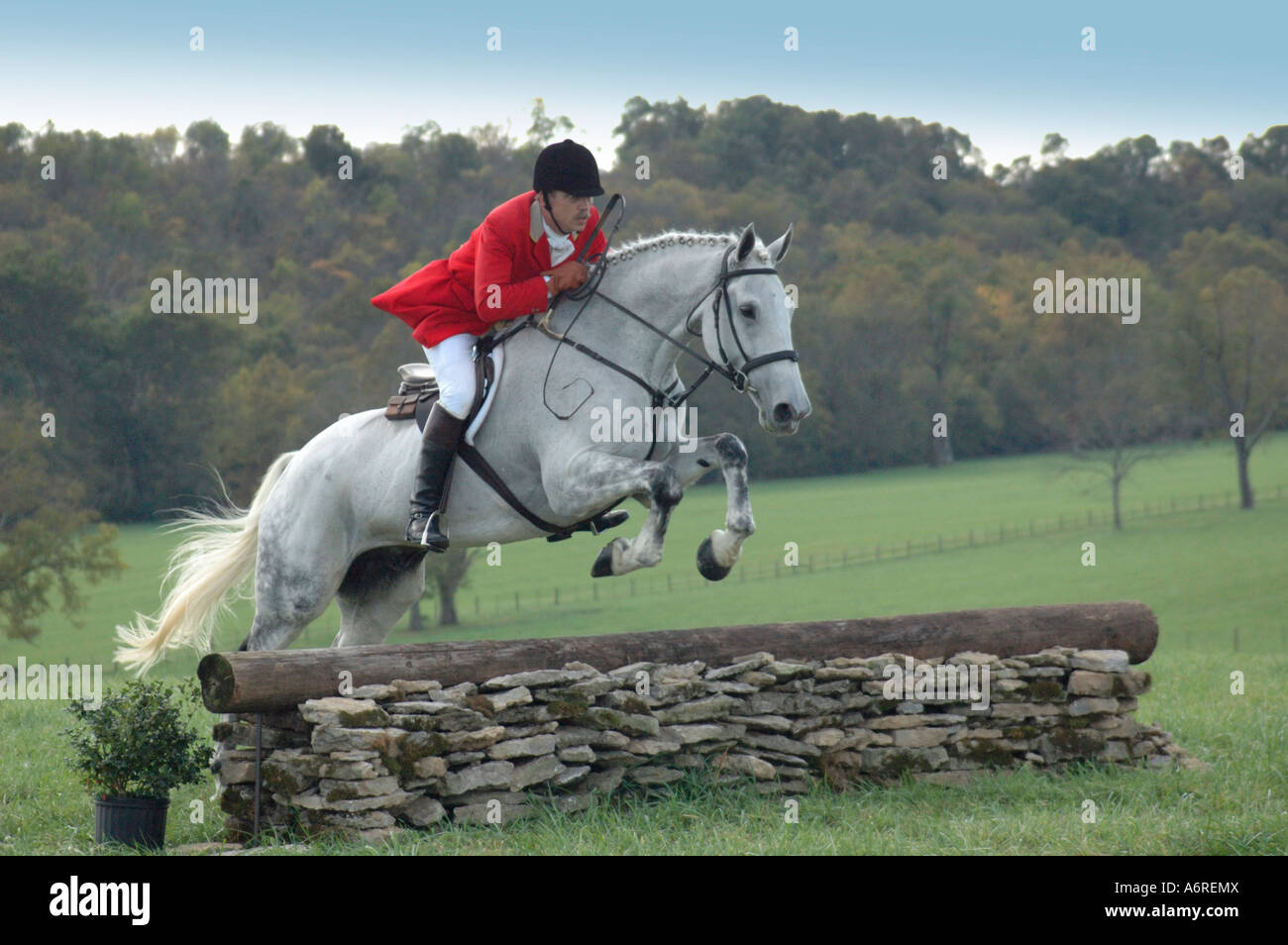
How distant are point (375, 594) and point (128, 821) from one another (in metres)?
1.82

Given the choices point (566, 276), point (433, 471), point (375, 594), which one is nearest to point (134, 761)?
point (375, 594)

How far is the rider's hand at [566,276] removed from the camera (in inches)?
233

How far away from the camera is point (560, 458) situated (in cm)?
565

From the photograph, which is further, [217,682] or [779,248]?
[779,248]

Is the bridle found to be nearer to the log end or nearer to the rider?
the rider

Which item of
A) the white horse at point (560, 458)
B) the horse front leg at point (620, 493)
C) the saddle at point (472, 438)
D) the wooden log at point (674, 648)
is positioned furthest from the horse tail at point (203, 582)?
the horse front leg at point (620, 493)

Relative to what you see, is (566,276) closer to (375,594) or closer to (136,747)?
(375,594)

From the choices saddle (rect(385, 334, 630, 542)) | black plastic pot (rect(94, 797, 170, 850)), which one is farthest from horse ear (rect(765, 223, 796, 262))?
black plastic pot (rect(94, 797, 170, 850))

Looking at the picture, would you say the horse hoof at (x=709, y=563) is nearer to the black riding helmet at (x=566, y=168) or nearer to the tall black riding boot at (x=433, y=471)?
the tall black riding boot at (x=433, y=471)

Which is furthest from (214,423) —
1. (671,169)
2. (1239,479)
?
(1239,479)

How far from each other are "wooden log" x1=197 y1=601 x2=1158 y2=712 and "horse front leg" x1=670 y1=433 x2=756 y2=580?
2.64 feet

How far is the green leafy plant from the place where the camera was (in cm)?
574

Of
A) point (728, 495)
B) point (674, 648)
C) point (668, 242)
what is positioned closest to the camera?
point (728, 495)

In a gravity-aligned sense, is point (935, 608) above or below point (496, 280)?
below
